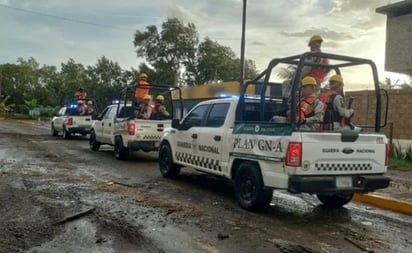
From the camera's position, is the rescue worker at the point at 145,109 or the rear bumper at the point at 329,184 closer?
the rear bumper at the point at 329,184

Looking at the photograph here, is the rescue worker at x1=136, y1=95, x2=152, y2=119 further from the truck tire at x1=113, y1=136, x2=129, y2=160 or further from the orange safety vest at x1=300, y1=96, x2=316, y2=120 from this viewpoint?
the orange safety vest at x1=300, y1=96, x2=316, y2=120

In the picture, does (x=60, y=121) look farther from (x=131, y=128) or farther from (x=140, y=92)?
(x=131, y=128)

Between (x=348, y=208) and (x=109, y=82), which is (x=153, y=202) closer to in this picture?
(x=348, y=208)

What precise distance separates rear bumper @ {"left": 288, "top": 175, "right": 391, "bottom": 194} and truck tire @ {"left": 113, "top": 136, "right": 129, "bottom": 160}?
312 inches

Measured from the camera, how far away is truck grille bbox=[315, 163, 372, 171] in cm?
634

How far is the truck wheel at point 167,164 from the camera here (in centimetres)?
1003

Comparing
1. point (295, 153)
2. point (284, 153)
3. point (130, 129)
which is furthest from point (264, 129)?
point (130, 129)

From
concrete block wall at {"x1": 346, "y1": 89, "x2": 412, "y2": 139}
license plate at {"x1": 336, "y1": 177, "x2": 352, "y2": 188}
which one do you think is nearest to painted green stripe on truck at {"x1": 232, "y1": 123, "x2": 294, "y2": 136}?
license plate at {"x1": 336, "y1": 177, "x2": 352, "y2": 188}

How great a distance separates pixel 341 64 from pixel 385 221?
2658mm

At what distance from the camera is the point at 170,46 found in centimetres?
4619

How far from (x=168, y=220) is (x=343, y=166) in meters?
2.55

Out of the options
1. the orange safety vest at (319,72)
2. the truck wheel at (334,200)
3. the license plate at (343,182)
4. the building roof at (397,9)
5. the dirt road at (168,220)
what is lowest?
the dirt road at (168,220)

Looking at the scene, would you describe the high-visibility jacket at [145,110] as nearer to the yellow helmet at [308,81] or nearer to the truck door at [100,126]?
the truck door at [100,126]

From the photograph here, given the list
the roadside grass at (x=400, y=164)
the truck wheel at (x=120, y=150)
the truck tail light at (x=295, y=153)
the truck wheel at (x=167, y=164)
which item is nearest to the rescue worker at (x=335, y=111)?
the truck tail light at (x=295, y=153)
